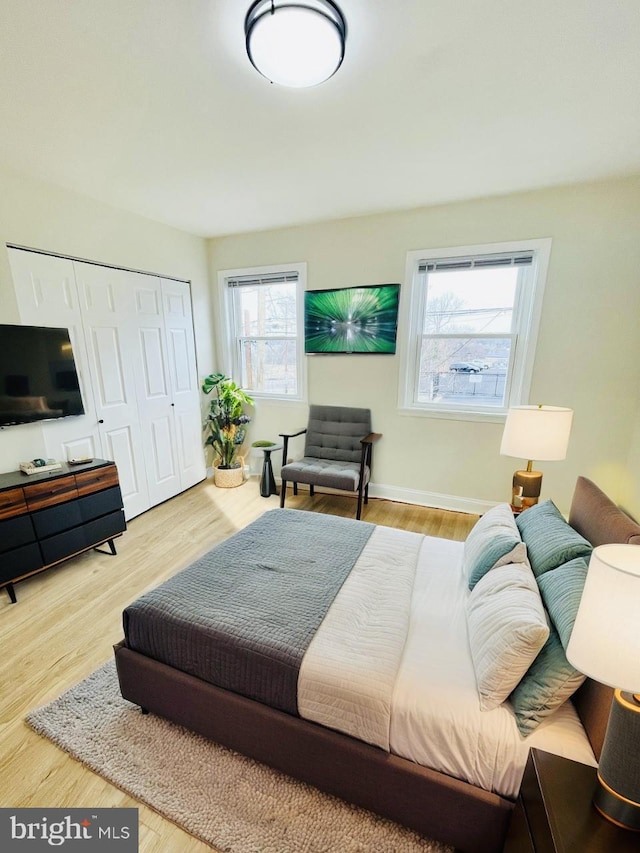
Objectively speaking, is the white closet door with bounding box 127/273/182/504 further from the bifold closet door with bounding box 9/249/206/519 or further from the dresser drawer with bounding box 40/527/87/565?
the dresser drawer with bounding box 40/527/87/565

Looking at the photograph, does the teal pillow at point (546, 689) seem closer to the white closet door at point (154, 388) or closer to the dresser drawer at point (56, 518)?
the dresser drawer at point (56, 518)

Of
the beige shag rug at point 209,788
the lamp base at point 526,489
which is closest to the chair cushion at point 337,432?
the lamp base at point 526,489

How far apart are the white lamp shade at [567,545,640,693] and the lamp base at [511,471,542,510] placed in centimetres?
139

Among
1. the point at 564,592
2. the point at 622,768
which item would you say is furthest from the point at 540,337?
the point at 622,768

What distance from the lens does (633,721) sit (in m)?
0.71

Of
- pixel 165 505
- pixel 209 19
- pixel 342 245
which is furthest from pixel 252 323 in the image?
pixel 209 19

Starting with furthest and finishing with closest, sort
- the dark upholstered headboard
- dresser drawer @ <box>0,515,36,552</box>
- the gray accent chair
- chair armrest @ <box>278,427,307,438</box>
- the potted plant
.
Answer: the potted plant → chair armrest @ <box>278,427,307,438</box> → the gray accent chair → dresser drawer @ <box>0,515,36,552</box> → the dark upholstered headboard

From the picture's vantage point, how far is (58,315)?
98.8 inches

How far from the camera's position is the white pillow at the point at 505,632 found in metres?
1.00

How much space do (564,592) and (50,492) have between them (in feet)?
8.82

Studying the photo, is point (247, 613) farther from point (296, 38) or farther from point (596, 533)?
point (296, 38)

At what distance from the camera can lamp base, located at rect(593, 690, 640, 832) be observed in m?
→ 0.71

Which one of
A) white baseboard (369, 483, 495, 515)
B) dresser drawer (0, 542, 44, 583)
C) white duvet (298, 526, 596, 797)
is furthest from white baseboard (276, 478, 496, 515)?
dresser drawer (0, 542, 44, 583)

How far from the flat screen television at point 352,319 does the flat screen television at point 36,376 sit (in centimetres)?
203
